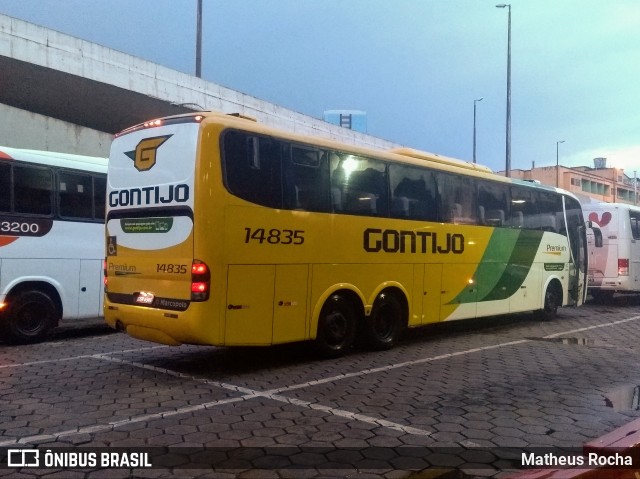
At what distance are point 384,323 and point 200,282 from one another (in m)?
3.75

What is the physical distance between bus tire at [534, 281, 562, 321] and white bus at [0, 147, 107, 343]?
992 centimetres

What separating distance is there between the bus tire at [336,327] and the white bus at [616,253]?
40.6ft

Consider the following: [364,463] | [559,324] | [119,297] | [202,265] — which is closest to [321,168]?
[202,265]

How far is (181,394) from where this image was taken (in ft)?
21.8

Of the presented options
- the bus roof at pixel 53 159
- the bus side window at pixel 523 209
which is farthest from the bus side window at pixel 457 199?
the bus roof at pixel 53 159

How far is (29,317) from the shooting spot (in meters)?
10.2

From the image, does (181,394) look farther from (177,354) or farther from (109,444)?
(177,354)

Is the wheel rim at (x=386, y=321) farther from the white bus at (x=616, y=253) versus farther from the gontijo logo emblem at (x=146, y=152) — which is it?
the white bus at (x=616, y=253)

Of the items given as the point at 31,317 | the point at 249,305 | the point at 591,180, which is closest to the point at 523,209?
the point at 249,305

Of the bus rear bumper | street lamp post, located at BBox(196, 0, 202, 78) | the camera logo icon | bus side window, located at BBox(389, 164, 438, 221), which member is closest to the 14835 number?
the bus rear bumper

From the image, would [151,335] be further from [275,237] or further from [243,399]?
[275,237]

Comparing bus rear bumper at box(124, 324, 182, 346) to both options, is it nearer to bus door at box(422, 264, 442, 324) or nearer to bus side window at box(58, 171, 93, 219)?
bus side window at box(58, 171, 93, 219)

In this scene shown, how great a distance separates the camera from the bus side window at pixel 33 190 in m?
9.93

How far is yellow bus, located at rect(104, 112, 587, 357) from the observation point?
7.27 m
